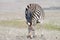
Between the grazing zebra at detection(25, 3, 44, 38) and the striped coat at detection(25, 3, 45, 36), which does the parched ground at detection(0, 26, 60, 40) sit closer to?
the grazing zebra at detection(25, 3, 44, 38)


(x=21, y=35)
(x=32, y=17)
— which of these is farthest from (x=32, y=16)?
(x=21, y=35)

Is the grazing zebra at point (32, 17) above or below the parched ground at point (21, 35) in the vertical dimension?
above

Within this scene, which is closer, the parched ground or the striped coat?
the striped coat

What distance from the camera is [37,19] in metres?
10.9

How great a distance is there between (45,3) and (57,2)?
101 centimetres

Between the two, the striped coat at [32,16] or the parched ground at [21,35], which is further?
the parched ground at [21,35]

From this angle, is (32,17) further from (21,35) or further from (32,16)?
(21,35)

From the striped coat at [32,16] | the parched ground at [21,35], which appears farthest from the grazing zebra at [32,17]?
the parched ground at [21,35]

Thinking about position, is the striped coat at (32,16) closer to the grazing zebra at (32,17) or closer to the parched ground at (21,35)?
the grazing zebra at (32,17)

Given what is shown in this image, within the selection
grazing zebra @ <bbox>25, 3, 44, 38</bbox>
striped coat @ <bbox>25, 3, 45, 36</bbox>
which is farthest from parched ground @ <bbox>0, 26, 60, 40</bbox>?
striped coat @ <bbox>25, 3, 45, 36</bbox>

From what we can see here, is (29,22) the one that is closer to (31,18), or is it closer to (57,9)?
(31,18)

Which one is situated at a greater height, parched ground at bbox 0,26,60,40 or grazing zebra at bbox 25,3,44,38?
grazing zebra at bbox 25,3,44,38

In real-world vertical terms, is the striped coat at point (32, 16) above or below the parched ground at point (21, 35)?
above

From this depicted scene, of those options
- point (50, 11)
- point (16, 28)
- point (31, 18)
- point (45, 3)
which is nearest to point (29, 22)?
point (31, 18)
